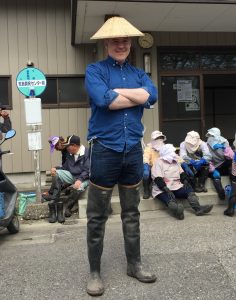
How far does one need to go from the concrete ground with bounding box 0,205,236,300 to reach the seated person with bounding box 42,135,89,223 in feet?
1.40

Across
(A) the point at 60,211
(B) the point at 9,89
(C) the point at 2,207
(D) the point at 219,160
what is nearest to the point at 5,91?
(B) the point at 9,89

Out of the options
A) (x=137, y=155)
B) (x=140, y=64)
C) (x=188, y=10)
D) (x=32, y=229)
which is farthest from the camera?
(x=140, y=64)

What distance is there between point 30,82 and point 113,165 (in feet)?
12.1

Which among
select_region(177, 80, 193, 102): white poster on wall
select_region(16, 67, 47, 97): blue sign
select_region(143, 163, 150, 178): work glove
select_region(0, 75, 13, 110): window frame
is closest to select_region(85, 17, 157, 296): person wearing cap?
select_region(143, 163, 150, 178): work glove

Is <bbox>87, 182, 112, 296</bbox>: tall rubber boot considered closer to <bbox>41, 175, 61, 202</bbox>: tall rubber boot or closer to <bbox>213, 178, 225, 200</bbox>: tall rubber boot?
<bbox>41, 175, 61, 202</bbox>: tall rubber boot

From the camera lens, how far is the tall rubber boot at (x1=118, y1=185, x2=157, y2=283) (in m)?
3.36

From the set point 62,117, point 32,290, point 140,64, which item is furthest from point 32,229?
point 140,64

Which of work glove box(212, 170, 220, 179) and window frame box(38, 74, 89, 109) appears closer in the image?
work glove box(212, 170, 220, 179)

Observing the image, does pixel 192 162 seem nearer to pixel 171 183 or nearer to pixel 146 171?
pixel 171 183

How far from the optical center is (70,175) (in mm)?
6316

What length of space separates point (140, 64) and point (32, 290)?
580 centimetres

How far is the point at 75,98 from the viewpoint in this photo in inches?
347

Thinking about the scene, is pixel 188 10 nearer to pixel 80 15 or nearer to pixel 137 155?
pixel 80 15

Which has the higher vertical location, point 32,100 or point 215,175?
point 32,100
